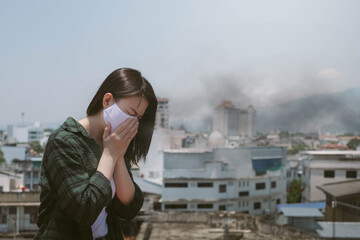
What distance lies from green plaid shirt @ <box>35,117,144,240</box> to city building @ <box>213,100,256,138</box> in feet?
120

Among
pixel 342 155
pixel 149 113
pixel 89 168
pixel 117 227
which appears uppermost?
pixel 149 113

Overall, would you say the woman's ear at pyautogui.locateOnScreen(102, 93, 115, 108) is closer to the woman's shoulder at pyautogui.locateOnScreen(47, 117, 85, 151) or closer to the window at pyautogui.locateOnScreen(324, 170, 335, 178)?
the woman's shoulder at pyautogui.locateOnScreen(47, 117, 85, 151)

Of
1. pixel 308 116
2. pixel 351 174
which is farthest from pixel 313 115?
pixel 351 174

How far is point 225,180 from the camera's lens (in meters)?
16.0

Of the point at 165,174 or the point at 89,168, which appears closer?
the point at 89,168

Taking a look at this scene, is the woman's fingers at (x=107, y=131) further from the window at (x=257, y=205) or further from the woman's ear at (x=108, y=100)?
the window at (x=257, y=205)

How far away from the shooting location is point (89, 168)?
2.64ft

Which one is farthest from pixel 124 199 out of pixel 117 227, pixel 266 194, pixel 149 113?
pixel 266 194

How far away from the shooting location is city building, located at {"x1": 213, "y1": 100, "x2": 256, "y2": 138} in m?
37.8

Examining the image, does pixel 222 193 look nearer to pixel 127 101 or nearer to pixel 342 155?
pixel 342 155

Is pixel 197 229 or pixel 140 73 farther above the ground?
pixel 140 73

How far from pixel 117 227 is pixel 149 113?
0.83 ft

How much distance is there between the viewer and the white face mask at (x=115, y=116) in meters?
0.83

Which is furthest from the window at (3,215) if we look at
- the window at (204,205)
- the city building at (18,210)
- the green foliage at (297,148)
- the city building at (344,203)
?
the green foliage at (297,148)
